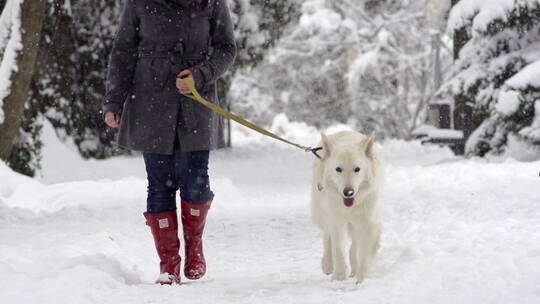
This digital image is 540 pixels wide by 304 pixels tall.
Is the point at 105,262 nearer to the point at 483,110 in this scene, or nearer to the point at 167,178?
the point at 167,178

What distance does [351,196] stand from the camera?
407 centimetres

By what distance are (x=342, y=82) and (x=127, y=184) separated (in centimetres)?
1877

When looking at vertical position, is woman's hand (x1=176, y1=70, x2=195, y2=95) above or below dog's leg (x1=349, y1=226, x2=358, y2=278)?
above

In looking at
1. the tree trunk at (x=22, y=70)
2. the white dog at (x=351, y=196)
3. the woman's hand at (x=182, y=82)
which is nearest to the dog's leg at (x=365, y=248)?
the white dog at (x=351, y=196)

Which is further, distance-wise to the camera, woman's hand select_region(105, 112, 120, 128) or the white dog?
woman's hand select_region(105, 112, 120, 128)

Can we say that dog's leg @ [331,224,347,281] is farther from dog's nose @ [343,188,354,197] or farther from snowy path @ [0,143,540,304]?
dog's nose @ [343,188,354,197]

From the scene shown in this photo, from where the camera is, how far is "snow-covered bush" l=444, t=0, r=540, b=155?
10391 mm

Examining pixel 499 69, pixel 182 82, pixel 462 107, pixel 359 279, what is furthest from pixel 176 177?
pixel 462 107

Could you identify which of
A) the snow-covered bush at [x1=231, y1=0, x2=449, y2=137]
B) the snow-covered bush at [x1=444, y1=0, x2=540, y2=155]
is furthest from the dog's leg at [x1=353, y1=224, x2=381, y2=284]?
the snow-covered bush at [x1=231, y1=0, x2=449, y2=137]

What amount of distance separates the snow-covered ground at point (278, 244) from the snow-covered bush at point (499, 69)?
919 mm

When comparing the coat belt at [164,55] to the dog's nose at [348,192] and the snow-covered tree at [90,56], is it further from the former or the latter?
the snow-covered tree at [90,56]

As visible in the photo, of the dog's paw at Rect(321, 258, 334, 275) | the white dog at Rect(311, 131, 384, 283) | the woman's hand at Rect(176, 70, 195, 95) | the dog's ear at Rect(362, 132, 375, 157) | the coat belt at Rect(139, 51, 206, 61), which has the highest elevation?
the coat belt at Rect(139, 51, 206, 61)

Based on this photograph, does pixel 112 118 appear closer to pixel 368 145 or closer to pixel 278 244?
pixel 368 145

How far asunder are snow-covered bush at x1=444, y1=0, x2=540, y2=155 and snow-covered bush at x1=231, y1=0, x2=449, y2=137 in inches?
498
